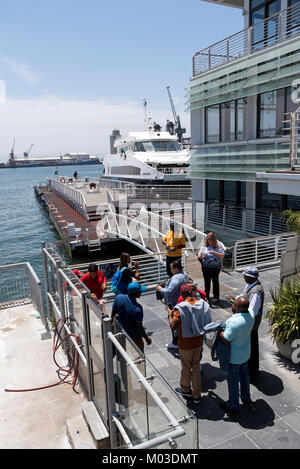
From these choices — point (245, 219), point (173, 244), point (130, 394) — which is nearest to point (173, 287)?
point (130, 394)

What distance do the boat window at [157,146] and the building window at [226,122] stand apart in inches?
639

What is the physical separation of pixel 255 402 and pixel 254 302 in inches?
50.5

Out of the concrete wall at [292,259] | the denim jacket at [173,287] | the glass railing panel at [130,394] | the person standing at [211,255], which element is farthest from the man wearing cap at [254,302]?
the person standing at [211,255]

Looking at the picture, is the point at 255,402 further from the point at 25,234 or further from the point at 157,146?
the point at 157,146

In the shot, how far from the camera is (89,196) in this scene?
32.2 meters

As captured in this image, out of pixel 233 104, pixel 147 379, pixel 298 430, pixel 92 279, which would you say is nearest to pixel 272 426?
pixel 298 430

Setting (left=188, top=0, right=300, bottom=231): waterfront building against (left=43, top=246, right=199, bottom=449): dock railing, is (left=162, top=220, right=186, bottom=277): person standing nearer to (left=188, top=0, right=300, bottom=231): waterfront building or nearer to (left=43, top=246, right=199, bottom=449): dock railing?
(left=43, top=246, right=199, bottom=449): dock railing

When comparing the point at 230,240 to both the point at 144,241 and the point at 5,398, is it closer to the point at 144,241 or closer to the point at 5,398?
the point at 144,241

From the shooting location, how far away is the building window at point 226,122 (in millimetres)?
16078

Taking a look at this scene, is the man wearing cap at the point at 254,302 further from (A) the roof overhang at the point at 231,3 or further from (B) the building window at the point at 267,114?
(A) the roof overhang at the point at 231,3

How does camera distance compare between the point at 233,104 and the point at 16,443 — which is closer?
the point at 16,443

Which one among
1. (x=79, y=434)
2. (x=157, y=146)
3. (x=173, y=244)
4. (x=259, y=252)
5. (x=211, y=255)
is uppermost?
(x=157, y=146)

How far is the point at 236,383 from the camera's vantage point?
434 cm
